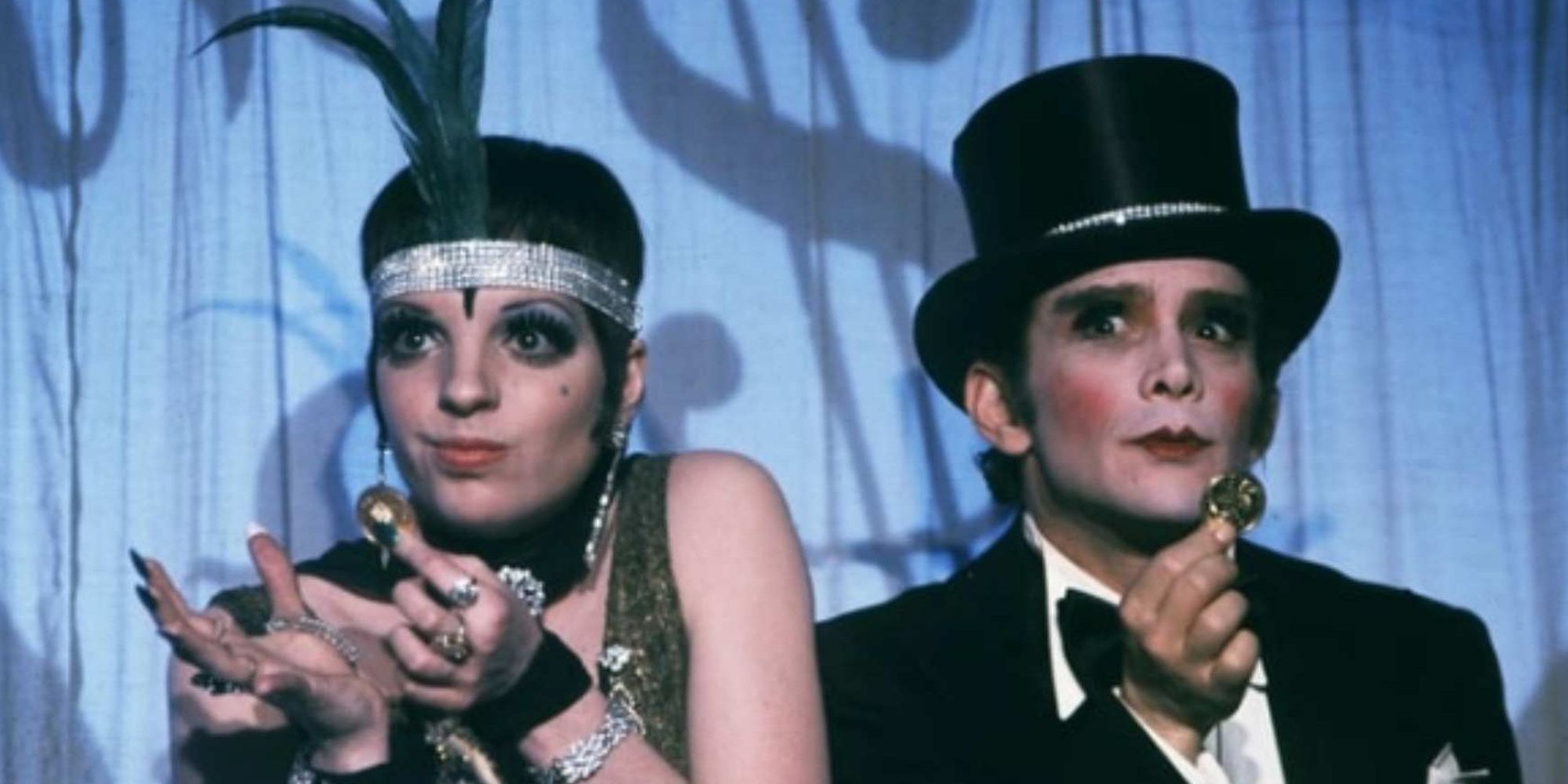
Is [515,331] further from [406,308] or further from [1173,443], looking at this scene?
[1173,443]

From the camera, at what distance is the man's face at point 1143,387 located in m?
2.45

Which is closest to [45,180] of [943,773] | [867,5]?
[867,5]

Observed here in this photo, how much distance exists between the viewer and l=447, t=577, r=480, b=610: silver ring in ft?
6.68

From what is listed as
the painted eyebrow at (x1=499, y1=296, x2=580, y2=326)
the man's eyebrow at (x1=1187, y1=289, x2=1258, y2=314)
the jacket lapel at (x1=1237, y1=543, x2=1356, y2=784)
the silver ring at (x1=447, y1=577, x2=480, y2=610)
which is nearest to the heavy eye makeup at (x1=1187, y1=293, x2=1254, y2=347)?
the man's eyebrow at (x1=1187, y1=289, x2=1258, y2=314)

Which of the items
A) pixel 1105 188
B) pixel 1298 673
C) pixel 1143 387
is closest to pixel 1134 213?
pixel 1105 188

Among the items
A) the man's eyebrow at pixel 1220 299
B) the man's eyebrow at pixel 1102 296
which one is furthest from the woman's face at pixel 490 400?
the man's eyebrow at pixel 1220 299

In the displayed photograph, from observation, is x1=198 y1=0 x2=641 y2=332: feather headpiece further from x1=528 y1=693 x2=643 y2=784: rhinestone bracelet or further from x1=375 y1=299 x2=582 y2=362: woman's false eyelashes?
x1=528 y1=693 x2=643 y2=784: rhinestone bracelet

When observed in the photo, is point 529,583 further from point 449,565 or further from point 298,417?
point 298,417

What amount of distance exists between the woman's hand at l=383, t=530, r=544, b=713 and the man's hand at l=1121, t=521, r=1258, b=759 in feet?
1.96

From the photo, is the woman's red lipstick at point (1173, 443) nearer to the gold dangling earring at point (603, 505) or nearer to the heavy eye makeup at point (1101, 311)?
the heavy eye makeup at point (1101, 311)

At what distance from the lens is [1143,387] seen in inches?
96.9

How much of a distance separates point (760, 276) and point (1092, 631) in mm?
761

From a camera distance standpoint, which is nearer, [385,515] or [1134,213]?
[385,515]

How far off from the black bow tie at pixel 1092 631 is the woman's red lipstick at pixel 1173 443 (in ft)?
0.55
